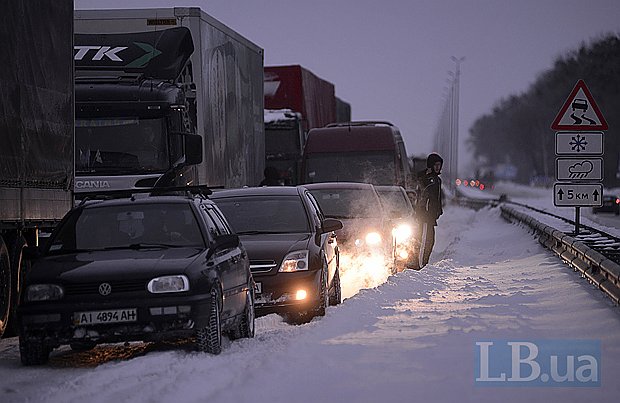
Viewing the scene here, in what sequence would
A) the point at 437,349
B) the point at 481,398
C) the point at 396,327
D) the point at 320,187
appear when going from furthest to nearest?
the point at 320,187 → the point at 396,327 → the point at 437,349 → the point at 481,398

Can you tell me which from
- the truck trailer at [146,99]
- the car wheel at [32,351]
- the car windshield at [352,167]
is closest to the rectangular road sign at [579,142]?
the truck trailer at [146,99]

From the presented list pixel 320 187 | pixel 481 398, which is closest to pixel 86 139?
pixel 320 187

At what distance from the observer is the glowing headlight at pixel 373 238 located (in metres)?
17.4

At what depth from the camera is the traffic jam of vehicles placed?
9680mm

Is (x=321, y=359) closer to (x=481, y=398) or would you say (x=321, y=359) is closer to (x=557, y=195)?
(x=481, y=398)

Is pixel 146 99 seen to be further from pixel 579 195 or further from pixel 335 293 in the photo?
pixel 579 195

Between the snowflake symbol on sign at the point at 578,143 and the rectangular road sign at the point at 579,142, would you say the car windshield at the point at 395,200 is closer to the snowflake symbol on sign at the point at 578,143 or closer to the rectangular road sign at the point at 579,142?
the rectangular road sign at the point at 579,142

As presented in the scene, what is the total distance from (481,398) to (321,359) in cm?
182

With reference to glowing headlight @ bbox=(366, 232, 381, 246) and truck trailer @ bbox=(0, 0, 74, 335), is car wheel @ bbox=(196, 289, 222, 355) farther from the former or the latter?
glowing headlight @ bbox=(366, 232, 381, 246)

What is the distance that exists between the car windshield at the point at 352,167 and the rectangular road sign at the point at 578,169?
739cm

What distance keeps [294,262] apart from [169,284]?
9.54 feet

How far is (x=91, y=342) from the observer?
9.65 m

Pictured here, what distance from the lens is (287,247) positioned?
1261 centimetres

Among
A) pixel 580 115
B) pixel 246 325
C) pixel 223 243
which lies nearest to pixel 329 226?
pixel 246 325
